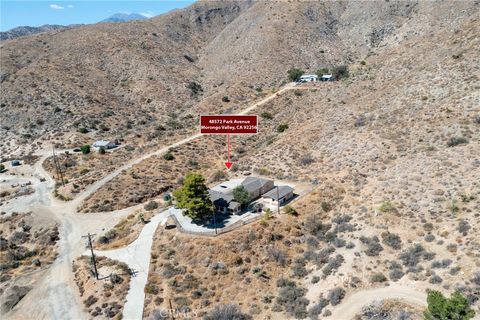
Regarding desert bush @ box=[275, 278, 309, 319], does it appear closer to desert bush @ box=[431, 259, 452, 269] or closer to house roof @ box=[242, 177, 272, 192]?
desert bush @ box=[431, 259, 452, 269]

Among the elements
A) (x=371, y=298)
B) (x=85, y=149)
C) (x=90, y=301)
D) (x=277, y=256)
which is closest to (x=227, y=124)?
(x=277, y=256)

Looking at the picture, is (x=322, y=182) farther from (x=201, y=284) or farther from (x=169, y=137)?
(x=169, y=137)

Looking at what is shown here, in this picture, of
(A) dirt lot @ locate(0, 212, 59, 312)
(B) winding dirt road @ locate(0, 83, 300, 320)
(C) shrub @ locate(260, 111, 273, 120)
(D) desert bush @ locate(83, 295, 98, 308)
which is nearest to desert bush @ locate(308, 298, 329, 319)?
(B) winding dirt road @ locate(0, 83, 300, 320)

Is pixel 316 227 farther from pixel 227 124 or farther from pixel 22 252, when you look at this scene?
pixel 22 252

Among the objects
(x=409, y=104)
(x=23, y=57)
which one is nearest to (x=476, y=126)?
(x=409, y=104)

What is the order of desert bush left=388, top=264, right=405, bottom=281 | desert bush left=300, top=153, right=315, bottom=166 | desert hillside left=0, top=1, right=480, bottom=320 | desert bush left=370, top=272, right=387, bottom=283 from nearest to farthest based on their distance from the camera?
desert bush left=388, top=264, right=405, bottom=281
desert bush left=370, top=272, right=387, bottom=283
desert hillside left=0, top=1, right=480, bottom=320
desert bush left=300, top=153, right=315, bottom=166
